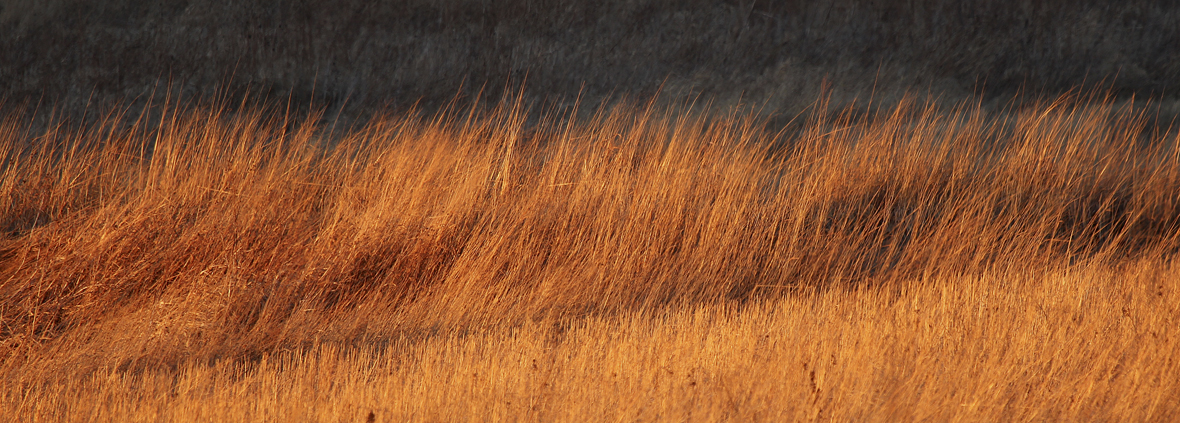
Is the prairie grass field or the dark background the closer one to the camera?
the prairie grass field

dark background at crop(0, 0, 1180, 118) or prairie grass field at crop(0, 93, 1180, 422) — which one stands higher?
prairie grass field at crop(0, 93, 1180, 422)

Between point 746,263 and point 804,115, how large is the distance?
13.1ft

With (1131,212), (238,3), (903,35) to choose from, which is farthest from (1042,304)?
(238,3)

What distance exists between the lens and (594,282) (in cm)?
329

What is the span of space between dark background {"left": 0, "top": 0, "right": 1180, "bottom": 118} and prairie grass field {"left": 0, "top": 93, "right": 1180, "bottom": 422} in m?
3.41

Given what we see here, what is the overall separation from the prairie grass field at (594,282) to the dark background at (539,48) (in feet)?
11.2

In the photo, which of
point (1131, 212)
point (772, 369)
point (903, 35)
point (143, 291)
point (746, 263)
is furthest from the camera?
point (903, 35)

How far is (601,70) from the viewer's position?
8.14 metres

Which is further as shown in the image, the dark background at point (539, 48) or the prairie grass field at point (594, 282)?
the dark background at point (539, 48)

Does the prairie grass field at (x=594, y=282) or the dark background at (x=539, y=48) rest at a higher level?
the prairie grass field at (x=594, y=282)

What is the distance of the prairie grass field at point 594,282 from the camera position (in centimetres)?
223

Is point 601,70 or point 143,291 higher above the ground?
point 143,291

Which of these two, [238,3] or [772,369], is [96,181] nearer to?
[772,369]

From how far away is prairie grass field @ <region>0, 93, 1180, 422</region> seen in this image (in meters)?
2.23
